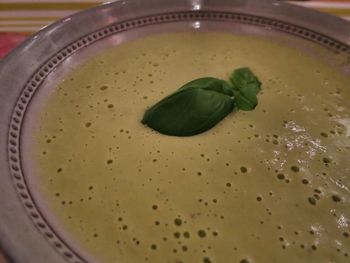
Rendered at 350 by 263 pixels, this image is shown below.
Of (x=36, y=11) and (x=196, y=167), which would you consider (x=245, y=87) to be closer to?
(x=196, y=167)

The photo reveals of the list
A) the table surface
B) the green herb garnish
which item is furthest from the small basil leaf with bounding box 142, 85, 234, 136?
the table surface

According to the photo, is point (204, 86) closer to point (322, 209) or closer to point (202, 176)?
point (202, 176)

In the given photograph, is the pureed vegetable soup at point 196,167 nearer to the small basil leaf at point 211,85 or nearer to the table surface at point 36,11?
the small basil leaf at point 211,85

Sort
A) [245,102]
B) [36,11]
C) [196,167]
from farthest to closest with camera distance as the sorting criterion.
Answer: [36,11] < [245,102] < [196,167]

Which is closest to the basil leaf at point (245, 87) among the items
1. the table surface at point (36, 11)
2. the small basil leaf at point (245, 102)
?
the small basil leaf at point (245, 102)

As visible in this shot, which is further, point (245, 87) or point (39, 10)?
point (39, 10)

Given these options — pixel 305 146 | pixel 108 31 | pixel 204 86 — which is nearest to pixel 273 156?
pixel 305 146

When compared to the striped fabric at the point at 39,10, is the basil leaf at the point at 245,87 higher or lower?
lower

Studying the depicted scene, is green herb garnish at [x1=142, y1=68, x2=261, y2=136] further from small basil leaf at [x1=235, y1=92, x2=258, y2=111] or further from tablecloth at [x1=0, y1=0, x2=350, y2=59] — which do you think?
tablecloth at [x1=0, y1=0, x2=350, y2=59]

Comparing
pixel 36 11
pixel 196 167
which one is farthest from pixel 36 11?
pixel 196 167
